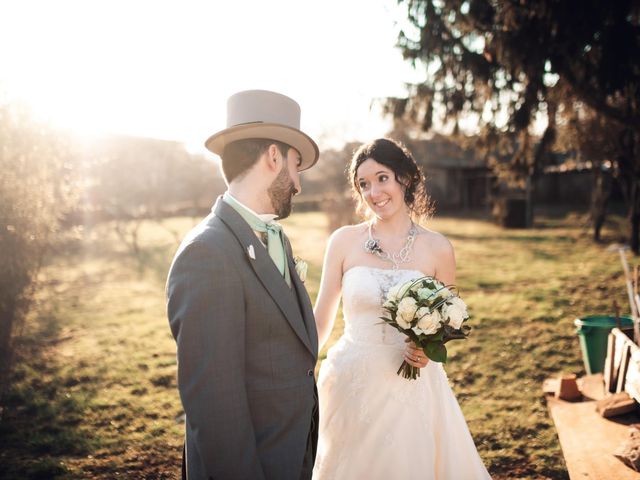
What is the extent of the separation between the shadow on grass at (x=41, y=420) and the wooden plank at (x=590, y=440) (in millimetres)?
4308

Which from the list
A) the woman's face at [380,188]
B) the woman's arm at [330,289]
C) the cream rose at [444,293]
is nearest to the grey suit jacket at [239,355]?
the cream rose at [444,293]

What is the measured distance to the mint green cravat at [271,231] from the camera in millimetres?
2252

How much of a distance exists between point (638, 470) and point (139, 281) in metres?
13.5

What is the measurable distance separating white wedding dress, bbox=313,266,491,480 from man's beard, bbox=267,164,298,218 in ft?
3.89

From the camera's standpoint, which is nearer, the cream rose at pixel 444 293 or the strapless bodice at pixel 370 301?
the cream rose at pixel 444 293

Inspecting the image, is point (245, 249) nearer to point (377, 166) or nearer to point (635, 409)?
point (377, 166)

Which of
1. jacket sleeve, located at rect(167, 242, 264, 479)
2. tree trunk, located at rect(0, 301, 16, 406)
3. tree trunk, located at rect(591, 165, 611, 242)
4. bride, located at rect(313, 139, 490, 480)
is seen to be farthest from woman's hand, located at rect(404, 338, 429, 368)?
tree trunk, located at rect(591, 165, 611, 242)

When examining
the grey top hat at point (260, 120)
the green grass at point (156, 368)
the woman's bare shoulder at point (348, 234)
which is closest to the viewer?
the grey top hat at point (260, 120)

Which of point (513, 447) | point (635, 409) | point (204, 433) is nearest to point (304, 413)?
point (204, 433)

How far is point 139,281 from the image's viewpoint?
14.5m

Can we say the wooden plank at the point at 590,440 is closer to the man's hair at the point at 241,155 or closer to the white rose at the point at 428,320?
the white rose at the point at 428,320

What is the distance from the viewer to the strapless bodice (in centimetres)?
335

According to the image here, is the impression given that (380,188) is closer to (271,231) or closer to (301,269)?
(301,269)

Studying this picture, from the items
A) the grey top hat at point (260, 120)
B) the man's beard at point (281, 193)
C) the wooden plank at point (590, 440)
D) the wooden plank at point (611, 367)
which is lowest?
the wooden plank at point (590, 440)
